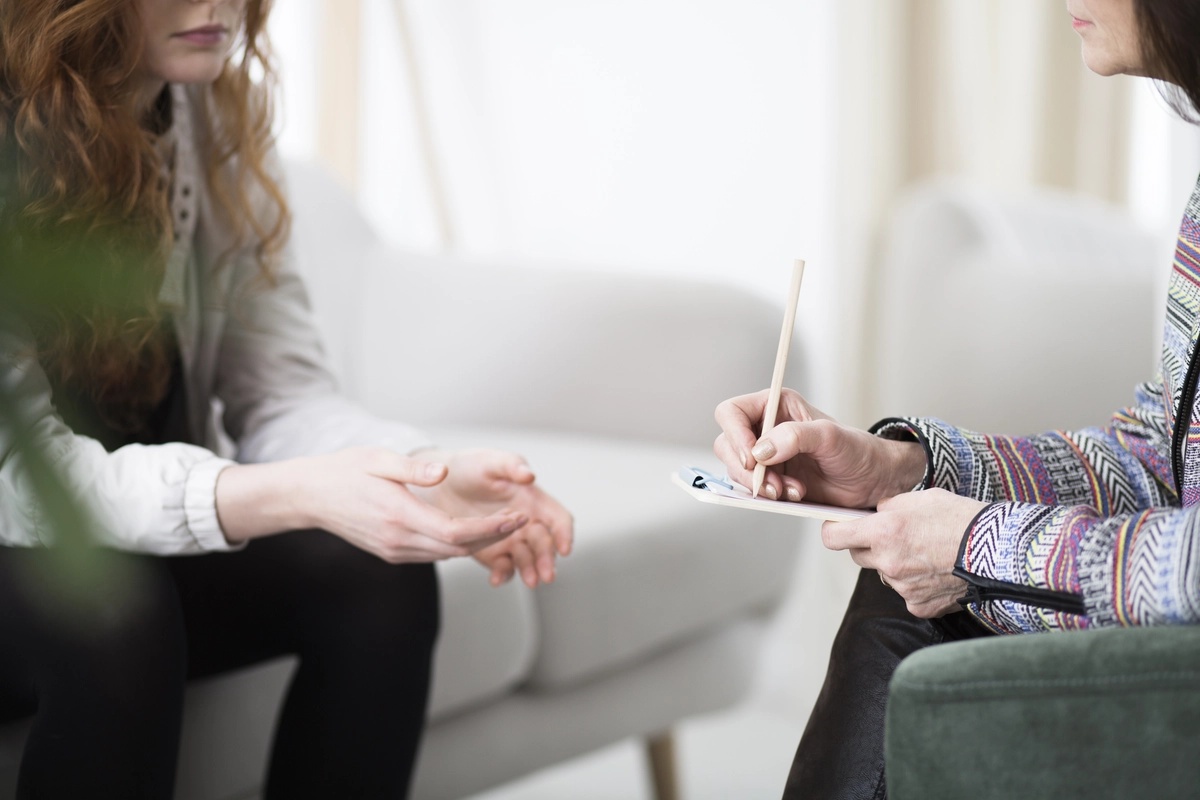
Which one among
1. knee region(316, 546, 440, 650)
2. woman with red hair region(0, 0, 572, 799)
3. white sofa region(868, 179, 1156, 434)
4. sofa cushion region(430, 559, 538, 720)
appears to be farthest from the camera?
white sofa region(868, 179, 1156, 434)

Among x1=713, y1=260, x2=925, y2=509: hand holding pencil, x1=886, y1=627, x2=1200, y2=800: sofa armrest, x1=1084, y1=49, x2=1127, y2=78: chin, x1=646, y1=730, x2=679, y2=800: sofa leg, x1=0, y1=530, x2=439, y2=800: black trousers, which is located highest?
x1=1084, y1=49, x2=1127, y2=78: chin

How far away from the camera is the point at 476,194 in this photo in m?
2.68

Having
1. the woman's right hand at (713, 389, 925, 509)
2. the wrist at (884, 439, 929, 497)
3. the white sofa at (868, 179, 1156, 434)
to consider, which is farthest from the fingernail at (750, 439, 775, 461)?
the white sofa at (868, 179, 1156, 434)

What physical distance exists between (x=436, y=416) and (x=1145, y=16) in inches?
46.0

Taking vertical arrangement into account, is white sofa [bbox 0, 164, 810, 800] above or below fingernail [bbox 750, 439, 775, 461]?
below

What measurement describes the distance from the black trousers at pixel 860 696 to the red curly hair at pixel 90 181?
1.74 feet

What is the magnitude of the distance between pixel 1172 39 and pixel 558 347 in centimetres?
103

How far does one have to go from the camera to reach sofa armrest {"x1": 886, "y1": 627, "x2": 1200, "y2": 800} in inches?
23.6

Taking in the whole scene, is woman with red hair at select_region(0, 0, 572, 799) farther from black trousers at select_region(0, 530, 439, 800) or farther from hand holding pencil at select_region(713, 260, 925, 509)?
hand holding pencil at select_region(713, 260, 925, 509)

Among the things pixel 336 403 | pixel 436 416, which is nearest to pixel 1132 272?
pixel 436 416

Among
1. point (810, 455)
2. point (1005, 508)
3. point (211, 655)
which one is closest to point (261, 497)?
point (211, 655)

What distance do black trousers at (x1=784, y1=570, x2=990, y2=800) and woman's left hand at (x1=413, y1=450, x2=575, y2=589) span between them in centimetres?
27

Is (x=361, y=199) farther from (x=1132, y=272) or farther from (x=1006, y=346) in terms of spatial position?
(x=1132, y=272)

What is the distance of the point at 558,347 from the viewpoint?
66.3 inches
